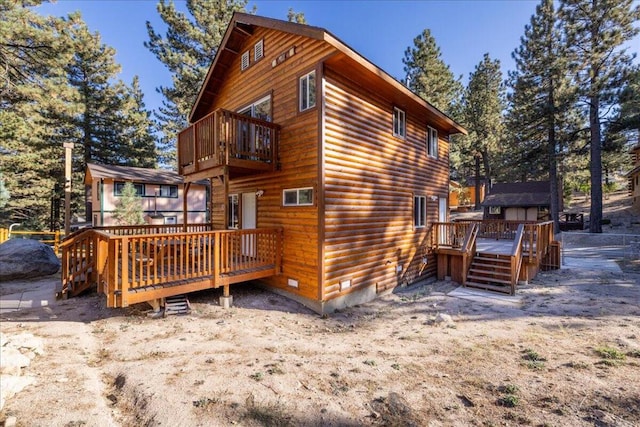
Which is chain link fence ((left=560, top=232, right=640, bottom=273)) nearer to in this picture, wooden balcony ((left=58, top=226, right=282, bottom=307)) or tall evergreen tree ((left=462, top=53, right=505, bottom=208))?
tall evergreen tree ((left=462, top=53, right=505, bottom=208))

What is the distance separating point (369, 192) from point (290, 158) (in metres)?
2.47

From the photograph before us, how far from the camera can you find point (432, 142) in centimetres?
1193

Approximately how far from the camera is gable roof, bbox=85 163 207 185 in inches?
770

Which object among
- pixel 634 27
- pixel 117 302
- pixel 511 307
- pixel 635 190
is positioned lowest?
pixel 511 307

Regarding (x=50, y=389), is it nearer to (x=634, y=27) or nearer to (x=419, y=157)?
(x=419, y=157)

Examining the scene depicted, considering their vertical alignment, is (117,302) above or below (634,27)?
below

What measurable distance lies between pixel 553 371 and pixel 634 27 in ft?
73.9

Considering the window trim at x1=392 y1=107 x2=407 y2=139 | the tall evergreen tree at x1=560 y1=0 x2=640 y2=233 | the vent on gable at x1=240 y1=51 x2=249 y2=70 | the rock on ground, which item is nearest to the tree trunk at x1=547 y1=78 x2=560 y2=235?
the tall evergreen tree at x1=560 y1=0 x2=640 y2=233

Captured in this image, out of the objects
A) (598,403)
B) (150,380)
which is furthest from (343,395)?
(598,403)

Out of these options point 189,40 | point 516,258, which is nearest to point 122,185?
point 189,40

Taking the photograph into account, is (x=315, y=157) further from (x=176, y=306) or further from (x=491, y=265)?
(x=491, y=265)

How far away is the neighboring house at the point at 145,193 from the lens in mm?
19797

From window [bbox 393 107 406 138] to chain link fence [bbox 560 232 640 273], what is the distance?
9773 mm

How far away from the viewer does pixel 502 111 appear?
99.1 feet
